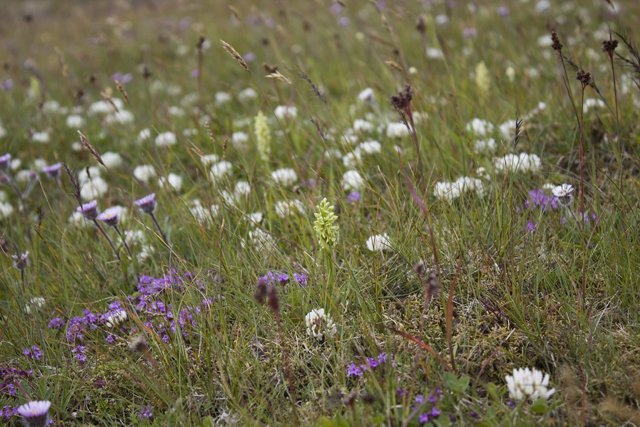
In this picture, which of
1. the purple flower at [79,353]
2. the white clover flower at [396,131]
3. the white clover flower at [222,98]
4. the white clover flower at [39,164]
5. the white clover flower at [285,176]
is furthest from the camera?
the white clover flower at [222,98]

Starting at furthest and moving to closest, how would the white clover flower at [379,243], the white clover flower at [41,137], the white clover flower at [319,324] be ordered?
1. the white clover flower at [41,137]
2. the white clover flower at [379,243]
3. the white clover flower at [319,324]

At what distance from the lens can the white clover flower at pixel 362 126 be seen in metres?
2.86

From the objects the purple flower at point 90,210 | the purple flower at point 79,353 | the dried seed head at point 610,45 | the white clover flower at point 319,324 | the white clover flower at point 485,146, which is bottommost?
the purple flower at point 79,353

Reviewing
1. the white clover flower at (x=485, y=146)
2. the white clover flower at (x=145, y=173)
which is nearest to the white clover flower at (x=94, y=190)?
the white clover flower at (x=145, y=173)

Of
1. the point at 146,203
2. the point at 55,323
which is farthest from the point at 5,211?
the point at 146,203

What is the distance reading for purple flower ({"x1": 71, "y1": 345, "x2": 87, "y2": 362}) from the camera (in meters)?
1.74

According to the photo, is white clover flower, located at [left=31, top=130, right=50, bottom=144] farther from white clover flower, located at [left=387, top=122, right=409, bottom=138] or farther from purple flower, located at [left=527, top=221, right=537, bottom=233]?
purple flower, located at [left=527, top=221, right=537, bottom=233]

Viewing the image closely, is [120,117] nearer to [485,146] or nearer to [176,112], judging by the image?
[176,112]

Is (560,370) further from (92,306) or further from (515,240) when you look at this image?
(92,306)

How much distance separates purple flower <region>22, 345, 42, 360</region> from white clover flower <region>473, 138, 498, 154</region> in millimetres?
2168

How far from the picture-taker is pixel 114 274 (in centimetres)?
219

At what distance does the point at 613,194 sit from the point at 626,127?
28.6 inches

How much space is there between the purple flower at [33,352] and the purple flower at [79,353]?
0.39ft

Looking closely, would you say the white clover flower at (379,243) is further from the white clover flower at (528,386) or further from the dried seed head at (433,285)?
the white clover flower at (528,386)
